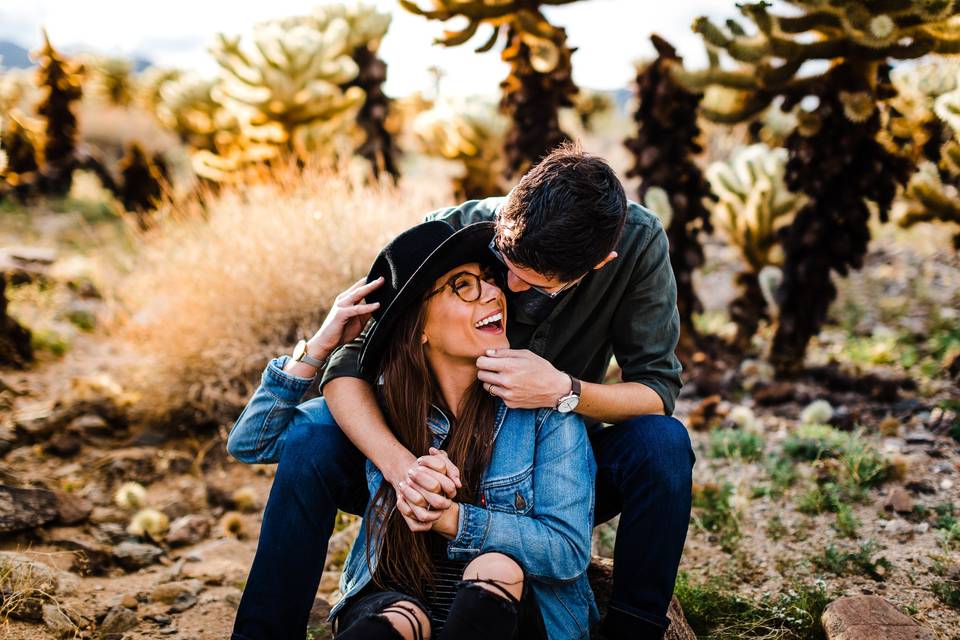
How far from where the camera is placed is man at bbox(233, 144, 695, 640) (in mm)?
2328

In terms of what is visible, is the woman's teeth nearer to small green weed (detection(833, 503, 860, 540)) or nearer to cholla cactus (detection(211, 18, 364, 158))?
small green weed (detection(833, 503, 860, 540))

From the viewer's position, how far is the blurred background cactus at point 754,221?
252 inches

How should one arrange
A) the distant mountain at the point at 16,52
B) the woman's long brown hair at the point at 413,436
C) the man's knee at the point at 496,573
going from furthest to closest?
the distant mountain at the point at 16,52, the woman's long brown hair at the point at 413,436, the man's knee at the point at 496,573

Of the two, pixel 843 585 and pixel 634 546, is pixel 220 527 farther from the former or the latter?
pixel 843 585

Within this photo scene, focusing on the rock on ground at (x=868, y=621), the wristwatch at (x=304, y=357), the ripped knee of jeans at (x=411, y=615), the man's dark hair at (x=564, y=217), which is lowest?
the rock on ground at (x=868, y=621)

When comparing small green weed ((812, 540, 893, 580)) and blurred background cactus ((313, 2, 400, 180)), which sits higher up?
blurred background cactus ((313, 2, 400, 180))

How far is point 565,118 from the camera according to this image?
51.3 ft

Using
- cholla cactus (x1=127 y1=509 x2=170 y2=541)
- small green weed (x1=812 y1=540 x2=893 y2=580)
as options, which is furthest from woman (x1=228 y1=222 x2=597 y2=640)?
cholla cactus (x1=127 y1=509 x2=170 y2=541)

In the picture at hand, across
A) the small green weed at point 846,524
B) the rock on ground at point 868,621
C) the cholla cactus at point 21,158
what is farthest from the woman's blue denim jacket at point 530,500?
the cholla cactus at point 21,158

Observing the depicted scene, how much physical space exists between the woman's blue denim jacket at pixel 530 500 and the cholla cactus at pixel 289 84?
586 cm

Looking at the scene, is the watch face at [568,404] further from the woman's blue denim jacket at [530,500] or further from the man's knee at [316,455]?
the man's knee at [316,455]

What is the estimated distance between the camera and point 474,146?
25.8ft

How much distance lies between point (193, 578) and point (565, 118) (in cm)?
1344

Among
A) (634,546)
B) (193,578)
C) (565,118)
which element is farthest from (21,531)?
(565,118)
